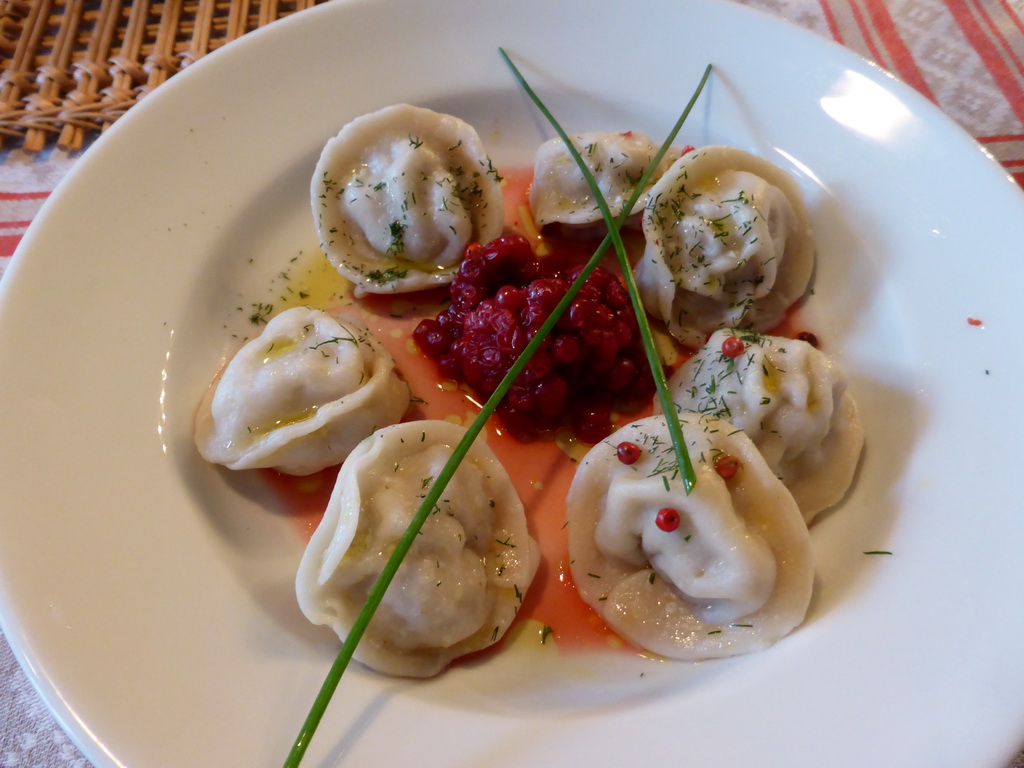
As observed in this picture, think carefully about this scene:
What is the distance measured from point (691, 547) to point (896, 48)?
3.04 m

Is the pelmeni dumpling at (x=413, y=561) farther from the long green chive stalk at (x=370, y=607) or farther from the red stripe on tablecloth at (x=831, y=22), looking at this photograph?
the red stripe on tablecloth at (x=831, y=22)

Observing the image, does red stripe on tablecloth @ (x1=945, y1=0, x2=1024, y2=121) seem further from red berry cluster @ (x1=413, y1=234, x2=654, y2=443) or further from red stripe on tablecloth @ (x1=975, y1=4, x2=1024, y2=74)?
red berry cluster @ (x1=413, y1=234, x2=654, y2=443)

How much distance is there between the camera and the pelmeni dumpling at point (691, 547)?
6.51ft

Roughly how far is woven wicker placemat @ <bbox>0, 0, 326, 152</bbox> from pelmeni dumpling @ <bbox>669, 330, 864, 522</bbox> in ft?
9.51

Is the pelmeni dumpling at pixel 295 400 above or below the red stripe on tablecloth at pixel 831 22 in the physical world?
below

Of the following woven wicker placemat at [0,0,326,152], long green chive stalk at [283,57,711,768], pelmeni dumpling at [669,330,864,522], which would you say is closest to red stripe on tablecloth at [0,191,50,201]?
woven wicker placemat at [0,0,326,152]

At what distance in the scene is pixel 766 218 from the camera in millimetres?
2545

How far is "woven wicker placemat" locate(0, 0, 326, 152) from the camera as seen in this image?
3.10m

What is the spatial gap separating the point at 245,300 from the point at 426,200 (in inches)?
33.8

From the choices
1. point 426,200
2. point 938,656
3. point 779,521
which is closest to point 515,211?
point 426,200

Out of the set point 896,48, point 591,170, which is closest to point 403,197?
point 591,170

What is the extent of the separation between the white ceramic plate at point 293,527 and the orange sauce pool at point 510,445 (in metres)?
0.13

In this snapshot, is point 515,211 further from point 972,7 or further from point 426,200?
Answer: point 972,7

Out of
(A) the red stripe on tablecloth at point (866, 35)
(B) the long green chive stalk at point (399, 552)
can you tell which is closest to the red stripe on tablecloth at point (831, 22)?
(A) the red stripe on tablecloth at point (866, 35)
